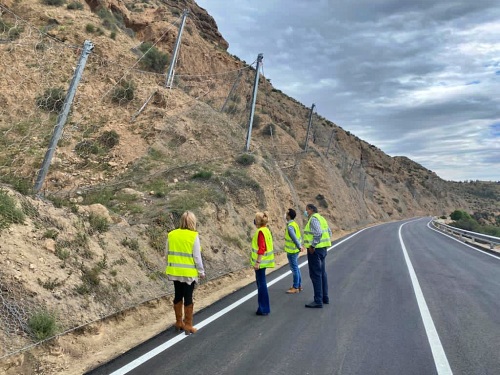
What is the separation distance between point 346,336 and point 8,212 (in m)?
5.33

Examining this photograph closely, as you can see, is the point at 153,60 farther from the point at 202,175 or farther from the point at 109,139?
the point at 202,175

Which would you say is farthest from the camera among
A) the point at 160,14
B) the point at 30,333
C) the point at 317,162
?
the point at 317,162

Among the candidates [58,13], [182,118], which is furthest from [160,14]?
[182,118]

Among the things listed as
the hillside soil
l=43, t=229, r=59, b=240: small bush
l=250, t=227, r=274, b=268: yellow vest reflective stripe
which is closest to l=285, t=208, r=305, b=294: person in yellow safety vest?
l=250, t=227, r=274, b=268: yellow vest reflective stripe

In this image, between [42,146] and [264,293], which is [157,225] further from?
[42,146]

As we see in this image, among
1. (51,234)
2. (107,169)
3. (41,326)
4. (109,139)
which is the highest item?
(109,139)

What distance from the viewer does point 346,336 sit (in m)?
5.45

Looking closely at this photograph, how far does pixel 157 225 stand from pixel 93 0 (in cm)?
2119

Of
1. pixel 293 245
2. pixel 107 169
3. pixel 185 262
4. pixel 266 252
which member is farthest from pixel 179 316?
pixel 107 169

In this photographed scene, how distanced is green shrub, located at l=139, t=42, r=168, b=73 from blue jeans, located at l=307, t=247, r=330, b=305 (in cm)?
1736

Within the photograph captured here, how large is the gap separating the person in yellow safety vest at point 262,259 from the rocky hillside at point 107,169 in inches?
81.0

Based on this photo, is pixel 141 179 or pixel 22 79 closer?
pixel 141 179

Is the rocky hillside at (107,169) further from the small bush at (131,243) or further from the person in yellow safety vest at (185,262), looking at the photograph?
the person in yellow safety vest at (185,262)

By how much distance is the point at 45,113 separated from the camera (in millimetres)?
14469
